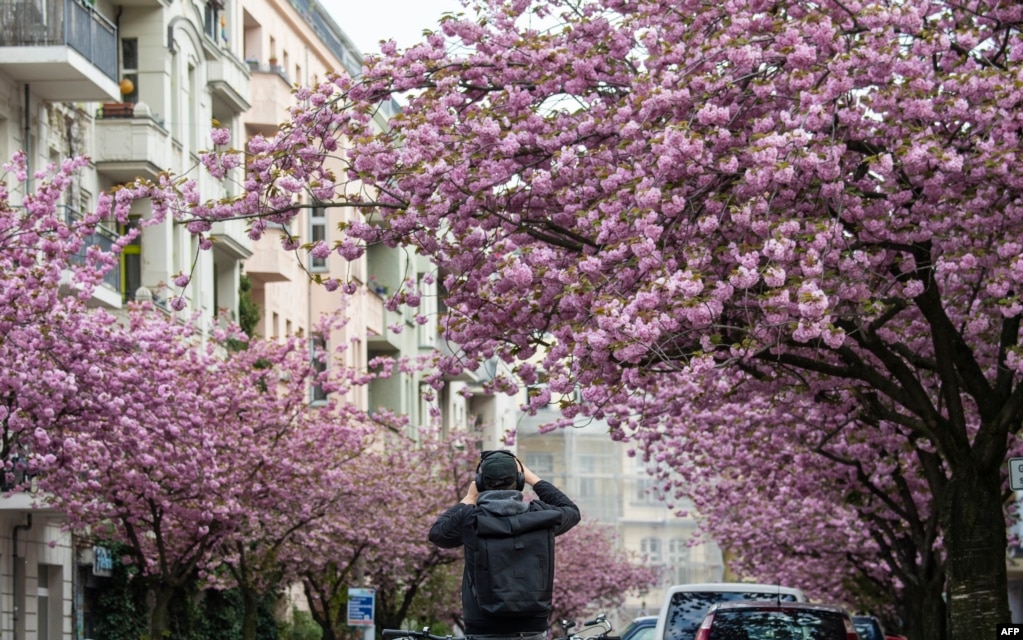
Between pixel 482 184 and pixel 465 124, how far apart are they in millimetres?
644

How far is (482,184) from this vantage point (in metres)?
17.4

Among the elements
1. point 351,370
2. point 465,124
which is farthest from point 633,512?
point 465,124

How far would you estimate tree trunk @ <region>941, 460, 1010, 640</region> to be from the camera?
62.0 ft

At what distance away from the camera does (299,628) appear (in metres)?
51.1

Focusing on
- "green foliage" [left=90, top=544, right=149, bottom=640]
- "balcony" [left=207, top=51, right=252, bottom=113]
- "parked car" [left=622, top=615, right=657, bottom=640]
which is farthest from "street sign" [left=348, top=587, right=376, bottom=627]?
"parked car" [left=622, top=615, right=657, bottom=640]

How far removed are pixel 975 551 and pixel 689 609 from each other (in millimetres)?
3033

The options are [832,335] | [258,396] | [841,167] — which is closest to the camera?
[832,335]

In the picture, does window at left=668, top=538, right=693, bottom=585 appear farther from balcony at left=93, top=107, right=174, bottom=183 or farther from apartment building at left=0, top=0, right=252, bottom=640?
balcony at left=93, top=107, right=174, bottom=183

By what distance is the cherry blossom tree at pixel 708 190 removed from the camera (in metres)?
15.7

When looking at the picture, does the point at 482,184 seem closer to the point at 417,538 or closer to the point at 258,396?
the point at 258,396

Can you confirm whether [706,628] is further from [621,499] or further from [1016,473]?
[621,499]

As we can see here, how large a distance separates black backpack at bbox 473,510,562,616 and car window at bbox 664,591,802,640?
1099 cm

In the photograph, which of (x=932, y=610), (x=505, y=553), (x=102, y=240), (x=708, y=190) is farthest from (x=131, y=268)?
(x=505, y=553)

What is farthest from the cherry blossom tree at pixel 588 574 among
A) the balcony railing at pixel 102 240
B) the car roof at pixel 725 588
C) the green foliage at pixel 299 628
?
the car roof at pixel 725 588
